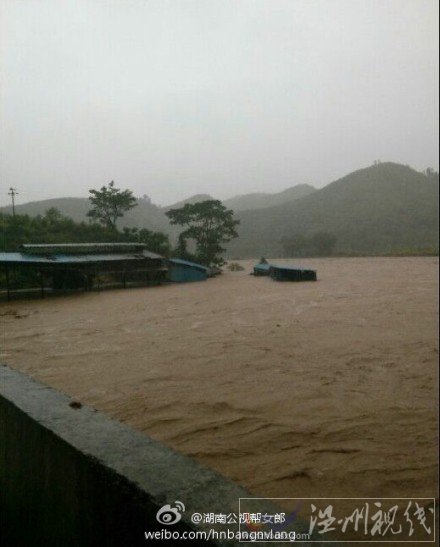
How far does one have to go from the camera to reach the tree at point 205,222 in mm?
8375

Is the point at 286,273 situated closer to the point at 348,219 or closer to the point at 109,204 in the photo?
the point at 348,219

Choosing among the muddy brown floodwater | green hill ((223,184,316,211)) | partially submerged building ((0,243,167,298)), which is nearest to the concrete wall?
the muddy brown floodwater

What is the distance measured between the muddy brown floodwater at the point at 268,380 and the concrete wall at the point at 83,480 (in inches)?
57.0

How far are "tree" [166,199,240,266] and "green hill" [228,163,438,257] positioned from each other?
8.06 ft

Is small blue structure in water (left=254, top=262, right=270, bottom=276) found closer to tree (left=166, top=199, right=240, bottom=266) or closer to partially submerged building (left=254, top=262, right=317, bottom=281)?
partially submerged building (left=254, top=262, right=317, bottom=281)

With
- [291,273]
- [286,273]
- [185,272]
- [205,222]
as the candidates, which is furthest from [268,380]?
[185,272]

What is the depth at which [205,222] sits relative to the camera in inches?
366

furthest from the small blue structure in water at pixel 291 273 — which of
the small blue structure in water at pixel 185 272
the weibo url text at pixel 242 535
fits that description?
the weibo url text at pixel 242 535

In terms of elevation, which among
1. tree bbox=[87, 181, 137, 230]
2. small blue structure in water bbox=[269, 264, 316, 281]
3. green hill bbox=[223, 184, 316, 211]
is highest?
green hill bbox=[223, 184, 316, 211]

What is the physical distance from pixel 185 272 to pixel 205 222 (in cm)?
984

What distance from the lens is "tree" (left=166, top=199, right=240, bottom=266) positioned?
8.38 metres

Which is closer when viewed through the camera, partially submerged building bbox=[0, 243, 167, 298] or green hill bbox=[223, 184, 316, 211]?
partially submerged building bbox=[0, 243, 167, 298]

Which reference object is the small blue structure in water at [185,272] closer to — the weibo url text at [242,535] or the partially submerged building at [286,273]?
the partially submerged building at [286,273]

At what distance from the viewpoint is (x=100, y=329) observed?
8242 millimetres
